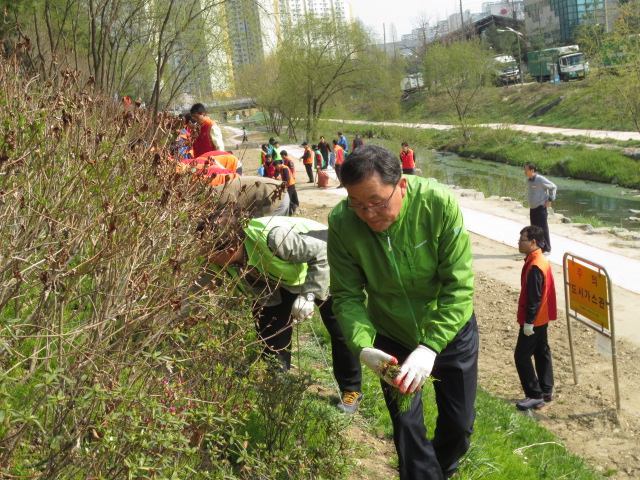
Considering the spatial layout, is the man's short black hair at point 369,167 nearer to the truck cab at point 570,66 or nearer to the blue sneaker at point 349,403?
the blue sneaker at point 349,403

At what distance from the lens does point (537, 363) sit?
284 inches

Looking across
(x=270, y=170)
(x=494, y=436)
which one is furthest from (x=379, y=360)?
(x=270, y=170)

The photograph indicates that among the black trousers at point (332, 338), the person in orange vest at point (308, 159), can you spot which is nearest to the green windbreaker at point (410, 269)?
the black trousers at point (332, 338)

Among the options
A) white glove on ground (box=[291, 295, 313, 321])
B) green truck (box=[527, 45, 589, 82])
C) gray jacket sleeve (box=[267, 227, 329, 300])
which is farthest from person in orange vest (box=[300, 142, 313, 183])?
green truck (box=[527, 45, 589, 82])

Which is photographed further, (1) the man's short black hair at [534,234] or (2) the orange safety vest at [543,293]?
(1) the man's short black hair at [534,234]

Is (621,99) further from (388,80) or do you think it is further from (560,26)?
(560,26)

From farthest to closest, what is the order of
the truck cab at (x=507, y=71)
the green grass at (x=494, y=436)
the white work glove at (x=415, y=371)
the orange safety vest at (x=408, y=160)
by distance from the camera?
A: the truck cab at (x=507, y=71), the orange safety vest at (x=408, y=160), the green grass at (x=494, y=436), the white work glove at (x=415, y=371)

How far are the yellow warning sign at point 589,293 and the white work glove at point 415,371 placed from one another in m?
4.29

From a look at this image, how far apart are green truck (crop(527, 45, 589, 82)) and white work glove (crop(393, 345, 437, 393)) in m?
48.8

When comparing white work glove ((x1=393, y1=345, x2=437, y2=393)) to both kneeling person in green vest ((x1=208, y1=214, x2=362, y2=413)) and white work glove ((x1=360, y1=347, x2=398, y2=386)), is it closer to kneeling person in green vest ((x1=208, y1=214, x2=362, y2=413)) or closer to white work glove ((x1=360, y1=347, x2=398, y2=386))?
white work glove ((x1=360, y1=347, x2=398, y2=386))

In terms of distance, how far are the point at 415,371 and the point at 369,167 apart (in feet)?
3.05

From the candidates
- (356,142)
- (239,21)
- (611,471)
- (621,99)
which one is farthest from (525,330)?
(621,99)

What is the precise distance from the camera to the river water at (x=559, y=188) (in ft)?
68.4

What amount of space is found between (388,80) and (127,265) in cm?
4478
